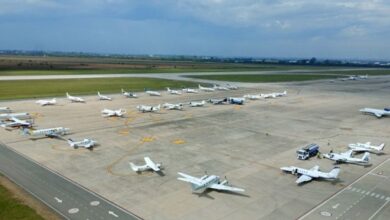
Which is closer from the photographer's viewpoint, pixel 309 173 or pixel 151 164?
pixel 309 173

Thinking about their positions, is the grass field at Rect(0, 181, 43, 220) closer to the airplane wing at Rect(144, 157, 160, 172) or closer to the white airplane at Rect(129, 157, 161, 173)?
the white airplane at Rect(129, 157, 161, 173)

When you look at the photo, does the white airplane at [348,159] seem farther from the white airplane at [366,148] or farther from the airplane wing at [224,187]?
the airplane wing at [224,187]

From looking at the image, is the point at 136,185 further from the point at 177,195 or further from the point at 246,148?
the point at 246,148

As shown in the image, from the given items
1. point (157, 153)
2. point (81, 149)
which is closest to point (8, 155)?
point (81, 149)

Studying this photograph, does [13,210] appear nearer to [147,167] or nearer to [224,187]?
[147,167]

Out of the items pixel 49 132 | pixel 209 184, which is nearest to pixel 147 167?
pixel 209 184

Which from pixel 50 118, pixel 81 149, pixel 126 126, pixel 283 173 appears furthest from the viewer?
pixel 50 118
